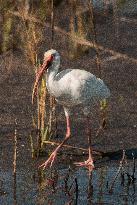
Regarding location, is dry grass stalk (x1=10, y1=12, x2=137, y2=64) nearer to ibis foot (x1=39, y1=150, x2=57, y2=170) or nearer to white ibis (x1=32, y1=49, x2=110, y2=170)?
white ibis (x1=32, y1=49, x2=110, y2=170)

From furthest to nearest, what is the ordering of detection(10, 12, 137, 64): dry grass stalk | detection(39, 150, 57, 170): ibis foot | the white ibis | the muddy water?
detection(10, 12, 137, 64): dry grass stalk
the white ibis
detection(39, 150, 57, 170): ibis foot
the muddy water

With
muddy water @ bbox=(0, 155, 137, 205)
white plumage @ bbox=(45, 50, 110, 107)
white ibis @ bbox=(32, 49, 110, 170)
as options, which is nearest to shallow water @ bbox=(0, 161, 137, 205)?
muddy water @ bbox=(0, 155, 137, 205)

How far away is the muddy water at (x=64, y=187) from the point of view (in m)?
6.59

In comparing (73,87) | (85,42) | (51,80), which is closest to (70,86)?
(73,87)

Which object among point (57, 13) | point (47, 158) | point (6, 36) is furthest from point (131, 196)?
point (57, 13)

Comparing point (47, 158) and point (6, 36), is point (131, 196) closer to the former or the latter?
point (47, 158)

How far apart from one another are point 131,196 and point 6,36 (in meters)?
3.96

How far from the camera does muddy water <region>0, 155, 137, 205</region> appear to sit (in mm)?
6586

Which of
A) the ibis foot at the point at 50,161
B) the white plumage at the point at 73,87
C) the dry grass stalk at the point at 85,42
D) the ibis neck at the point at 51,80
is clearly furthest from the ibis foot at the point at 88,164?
the dry grass stalk at the point at 85,42

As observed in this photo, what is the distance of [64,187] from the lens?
6.88 m

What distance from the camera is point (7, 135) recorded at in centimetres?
856

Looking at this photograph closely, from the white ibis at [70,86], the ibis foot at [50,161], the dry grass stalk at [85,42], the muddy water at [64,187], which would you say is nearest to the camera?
the muddy water at [64,187]

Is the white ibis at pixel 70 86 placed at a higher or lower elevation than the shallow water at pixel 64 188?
higher

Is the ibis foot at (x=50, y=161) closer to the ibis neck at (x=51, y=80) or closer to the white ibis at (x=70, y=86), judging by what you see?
the white ibis at (x=70, y=86)
